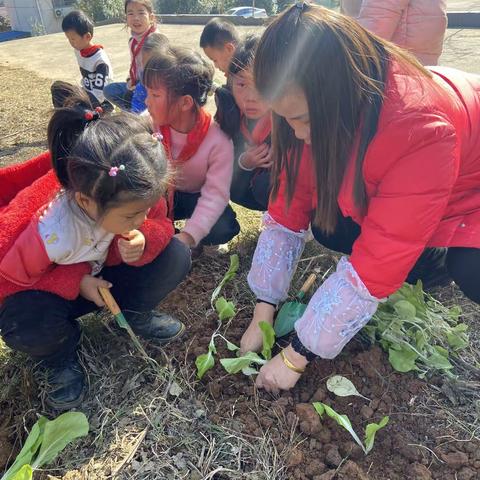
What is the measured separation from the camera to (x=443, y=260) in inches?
55.6

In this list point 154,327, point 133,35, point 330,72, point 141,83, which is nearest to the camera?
point 330,72

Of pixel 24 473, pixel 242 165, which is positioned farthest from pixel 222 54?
pixel 24 473

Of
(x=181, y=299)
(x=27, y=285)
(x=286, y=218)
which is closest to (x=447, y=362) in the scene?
(x=286, y=218)

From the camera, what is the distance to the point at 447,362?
1.31m

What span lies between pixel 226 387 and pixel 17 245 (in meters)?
0.62

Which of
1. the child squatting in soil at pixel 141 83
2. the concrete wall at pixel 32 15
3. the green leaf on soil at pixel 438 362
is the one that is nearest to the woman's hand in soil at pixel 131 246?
the child squatting in soil at pixel 141 83

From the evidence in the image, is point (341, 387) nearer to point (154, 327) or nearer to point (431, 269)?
point (431, 269)

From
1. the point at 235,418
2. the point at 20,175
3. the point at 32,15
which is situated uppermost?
the point at 20,175

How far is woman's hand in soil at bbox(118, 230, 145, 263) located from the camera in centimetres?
134

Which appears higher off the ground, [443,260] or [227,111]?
[227,111]

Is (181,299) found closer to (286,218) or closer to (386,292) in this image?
(286,218)

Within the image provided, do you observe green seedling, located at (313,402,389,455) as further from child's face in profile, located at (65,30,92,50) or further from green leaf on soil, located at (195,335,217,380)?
child's face in profile, located at (65,30,92,50)

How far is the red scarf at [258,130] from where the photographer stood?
173 cm

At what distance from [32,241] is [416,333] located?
1.01 m
